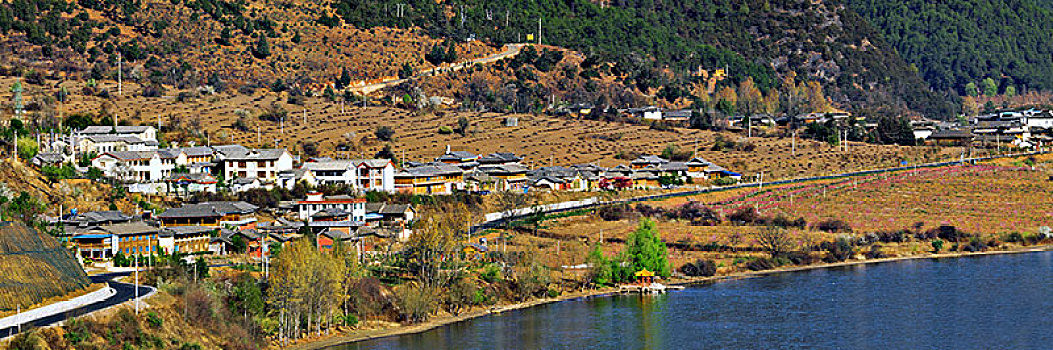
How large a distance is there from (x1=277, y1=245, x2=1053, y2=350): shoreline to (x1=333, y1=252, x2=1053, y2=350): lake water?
65 centimetres

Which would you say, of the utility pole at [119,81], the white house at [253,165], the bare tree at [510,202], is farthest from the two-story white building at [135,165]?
the utility pole at [119,81]

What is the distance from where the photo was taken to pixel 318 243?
7100 cm

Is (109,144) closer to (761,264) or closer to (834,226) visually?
(761,264)

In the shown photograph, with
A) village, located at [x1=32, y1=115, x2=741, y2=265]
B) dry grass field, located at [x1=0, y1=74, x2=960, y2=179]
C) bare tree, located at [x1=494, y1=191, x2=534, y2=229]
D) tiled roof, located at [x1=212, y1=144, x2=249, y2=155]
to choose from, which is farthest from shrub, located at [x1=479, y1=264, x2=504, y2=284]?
dry grass field, located at [x1=0, y1=74, x2=960, y2=179]

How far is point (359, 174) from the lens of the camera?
3620 inches

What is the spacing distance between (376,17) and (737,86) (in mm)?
52517

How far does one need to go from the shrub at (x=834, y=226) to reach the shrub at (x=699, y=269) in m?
15.2

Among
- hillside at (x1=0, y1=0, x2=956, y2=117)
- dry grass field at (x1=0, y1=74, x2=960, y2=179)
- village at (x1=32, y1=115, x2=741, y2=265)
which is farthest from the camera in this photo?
hillside at (x1=0, y1=0, x2=956, y2=117)

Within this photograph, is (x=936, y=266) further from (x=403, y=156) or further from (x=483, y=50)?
(x=483, y=50)

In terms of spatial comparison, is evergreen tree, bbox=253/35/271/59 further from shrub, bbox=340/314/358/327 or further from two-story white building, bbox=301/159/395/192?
shrub, bbox=340/314/358/327

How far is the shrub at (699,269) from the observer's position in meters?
75.8

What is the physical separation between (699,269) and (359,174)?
2551 cm

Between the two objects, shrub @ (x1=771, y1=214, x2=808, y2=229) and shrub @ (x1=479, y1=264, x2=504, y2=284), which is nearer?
shrub @ (x1=479, y1=264, x2=504, y2=284)

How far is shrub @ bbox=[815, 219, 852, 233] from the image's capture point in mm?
88812
